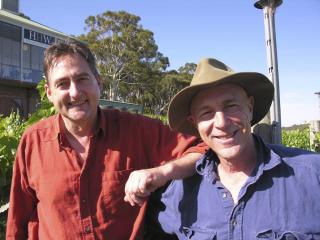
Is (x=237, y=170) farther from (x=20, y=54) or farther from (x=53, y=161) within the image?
(x=20, y=54)

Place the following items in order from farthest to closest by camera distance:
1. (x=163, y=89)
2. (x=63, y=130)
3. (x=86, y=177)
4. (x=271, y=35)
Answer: (x=163, y=89) → (x=271, y=35) → (x=63, y=130) → (x=86, y=177)

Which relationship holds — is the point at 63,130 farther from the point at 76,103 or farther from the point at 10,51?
the point at 10,51

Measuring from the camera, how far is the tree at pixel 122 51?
121 ft

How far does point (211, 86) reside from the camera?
2.21 m

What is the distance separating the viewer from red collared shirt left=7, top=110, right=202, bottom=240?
248 cm

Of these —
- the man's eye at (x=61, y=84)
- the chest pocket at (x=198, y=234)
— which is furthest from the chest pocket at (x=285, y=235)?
the man's eye at (x=61, y=84)

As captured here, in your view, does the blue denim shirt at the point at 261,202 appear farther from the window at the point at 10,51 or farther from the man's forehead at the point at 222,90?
the window at the point at 10,51

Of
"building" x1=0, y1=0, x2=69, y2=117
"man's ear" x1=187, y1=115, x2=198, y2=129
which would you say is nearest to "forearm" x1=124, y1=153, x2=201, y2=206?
"man's ear" x1=187, y1=115, x2=198, y2=129

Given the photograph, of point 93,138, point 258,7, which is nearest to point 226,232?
point 93,138

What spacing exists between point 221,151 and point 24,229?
A: 1.40 metres

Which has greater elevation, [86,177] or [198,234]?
[86,177]

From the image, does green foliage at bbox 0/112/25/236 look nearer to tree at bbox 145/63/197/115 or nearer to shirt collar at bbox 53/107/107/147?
shirt collar at bbox 53/107/107/147

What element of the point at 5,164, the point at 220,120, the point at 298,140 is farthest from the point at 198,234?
the point at 298,140

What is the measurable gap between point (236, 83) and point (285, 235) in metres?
0.76
